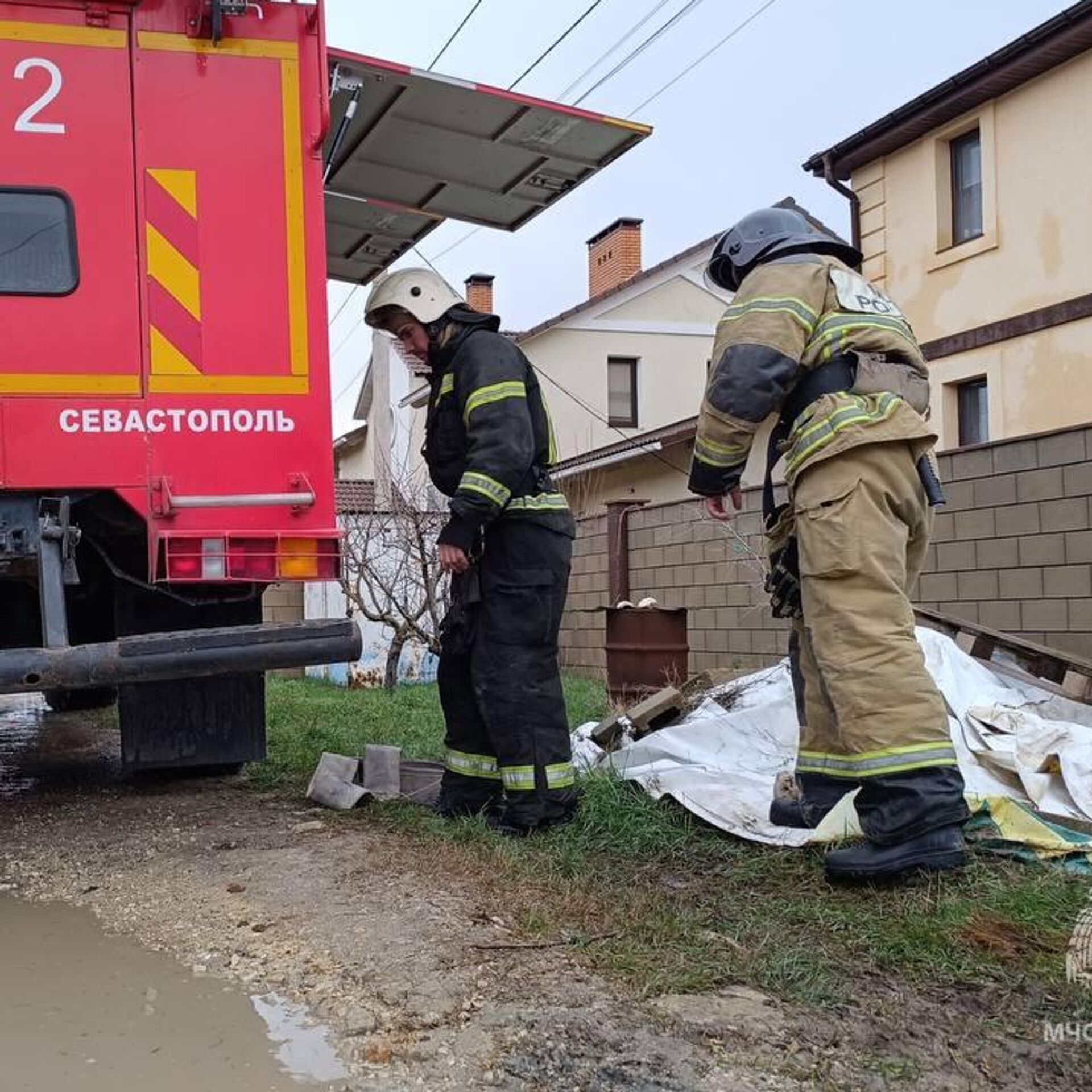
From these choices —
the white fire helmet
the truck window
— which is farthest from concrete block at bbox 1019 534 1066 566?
the truck window

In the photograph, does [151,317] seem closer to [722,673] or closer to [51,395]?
[51,395]

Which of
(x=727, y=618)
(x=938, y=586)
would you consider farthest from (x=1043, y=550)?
(x=727, y=618)

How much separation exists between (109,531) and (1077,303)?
9.18m

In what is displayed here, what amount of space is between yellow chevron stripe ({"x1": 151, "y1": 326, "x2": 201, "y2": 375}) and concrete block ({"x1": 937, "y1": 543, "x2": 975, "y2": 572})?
5.13 meters

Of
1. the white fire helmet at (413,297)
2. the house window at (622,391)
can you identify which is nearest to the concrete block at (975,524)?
the white fire helmet at (413,297)

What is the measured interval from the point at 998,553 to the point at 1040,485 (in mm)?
521

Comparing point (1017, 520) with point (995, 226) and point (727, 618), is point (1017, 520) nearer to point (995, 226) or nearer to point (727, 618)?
point (727, 618)

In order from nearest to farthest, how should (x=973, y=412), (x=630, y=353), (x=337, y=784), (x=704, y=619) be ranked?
(x=337, y=784) → (x=704, y=619) → (x=973, y=412) → (x=630, y=353)

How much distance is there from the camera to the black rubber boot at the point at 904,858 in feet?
10.7

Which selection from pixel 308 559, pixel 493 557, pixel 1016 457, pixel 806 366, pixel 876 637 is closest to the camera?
pixel 876 637

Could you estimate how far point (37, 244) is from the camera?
3756mm

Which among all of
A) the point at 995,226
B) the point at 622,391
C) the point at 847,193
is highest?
the point at 847,193

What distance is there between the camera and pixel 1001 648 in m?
6.47

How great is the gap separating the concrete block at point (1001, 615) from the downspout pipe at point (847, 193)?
7.37 meters
